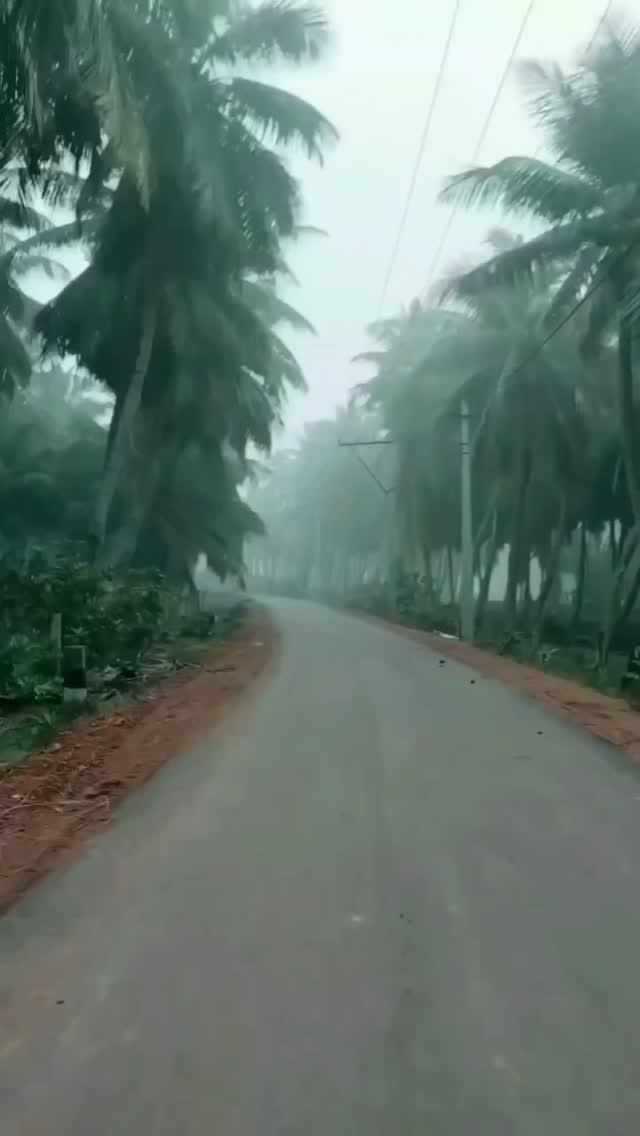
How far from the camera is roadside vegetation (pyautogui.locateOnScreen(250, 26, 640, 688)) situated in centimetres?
1967

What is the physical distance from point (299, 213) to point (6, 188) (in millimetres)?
7424

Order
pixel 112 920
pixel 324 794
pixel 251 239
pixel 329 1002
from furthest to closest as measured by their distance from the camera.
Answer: pixel 251 239
pixel 324 794
pixel 112 920
pixel 329 1002

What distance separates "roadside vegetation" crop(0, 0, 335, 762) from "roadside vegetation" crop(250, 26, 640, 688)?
14.6ft

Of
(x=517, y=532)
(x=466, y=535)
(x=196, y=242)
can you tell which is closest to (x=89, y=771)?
(x=196, y=242)

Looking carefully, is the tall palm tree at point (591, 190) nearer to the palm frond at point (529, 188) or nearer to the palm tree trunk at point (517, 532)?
the palm frond at point (529, 188)

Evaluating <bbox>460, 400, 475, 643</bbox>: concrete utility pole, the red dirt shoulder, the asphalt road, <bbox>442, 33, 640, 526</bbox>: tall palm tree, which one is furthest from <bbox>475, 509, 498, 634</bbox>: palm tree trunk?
the asphalt road

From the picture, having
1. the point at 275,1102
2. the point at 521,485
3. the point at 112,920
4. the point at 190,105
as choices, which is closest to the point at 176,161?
the point at 190,105

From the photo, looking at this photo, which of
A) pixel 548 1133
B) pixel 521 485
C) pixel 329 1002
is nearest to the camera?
pixel 548 1133

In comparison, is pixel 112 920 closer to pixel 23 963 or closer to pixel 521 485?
pixel 23 963

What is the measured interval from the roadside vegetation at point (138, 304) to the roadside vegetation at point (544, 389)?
4.46 meters

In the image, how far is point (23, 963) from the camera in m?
4.55

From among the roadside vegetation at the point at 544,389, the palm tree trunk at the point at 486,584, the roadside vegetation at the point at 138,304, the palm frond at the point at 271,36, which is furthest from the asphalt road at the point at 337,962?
the palm tree trunk at the point at 486,584

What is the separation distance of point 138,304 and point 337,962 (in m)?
19.3

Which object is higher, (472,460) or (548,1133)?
(472,460)
